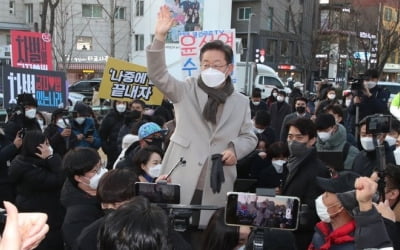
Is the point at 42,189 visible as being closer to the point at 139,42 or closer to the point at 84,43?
the point at 84,43

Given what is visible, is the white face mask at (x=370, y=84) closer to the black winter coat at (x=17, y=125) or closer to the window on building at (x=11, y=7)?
the black winter coat at (x=17, y=125)

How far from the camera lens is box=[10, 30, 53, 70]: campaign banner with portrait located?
327 inches

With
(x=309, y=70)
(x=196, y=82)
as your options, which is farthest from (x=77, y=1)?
(x=196, y=82)

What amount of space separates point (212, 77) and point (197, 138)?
0.38 meters

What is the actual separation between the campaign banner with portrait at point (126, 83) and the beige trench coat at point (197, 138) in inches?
208

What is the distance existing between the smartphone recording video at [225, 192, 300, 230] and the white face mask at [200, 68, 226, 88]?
1.07 m

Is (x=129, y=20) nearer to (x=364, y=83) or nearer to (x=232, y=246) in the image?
(x=364, y=83)

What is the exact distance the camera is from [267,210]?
190 centimetres

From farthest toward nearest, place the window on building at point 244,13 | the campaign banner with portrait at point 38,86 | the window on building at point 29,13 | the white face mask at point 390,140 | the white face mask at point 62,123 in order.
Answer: the window on building at point 244,13 < the window on building at point 29,13 < the campaign banner with portrait at point 38,86 < the white face mask at point 62,123 < the white face mask at point 390,140

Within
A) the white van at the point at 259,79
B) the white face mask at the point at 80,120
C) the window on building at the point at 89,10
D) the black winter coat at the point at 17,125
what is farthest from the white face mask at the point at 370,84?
the window on building at the point at 89,10

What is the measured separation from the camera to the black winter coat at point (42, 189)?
386 cm

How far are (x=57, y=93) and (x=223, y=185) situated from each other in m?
5.80

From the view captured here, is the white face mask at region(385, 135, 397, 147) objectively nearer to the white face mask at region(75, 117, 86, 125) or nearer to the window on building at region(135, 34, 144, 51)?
the white face mask at region(75, 117, 86, 125)

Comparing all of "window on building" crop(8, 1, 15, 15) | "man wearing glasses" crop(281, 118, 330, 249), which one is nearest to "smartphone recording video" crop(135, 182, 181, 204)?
"man wearing glasses" crop(281, 118, 330, 249)
